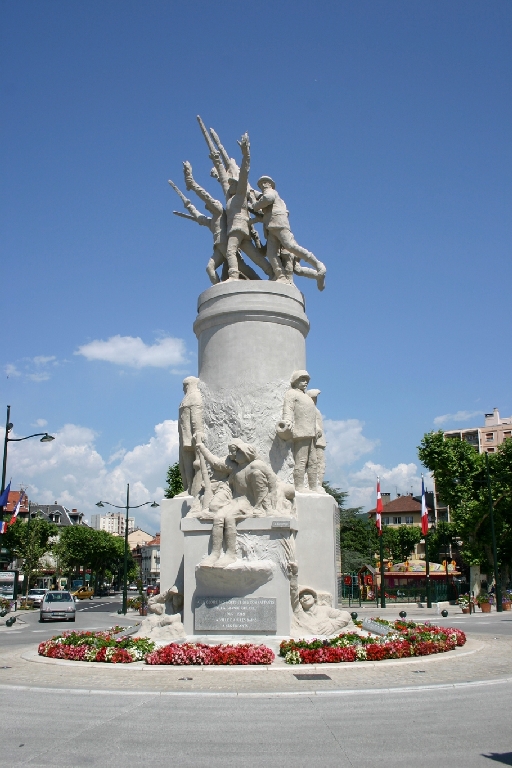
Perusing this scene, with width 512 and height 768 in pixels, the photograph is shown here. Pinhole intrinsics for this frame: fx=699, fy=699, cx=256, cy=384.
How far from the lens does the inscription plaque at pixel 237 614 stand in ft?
45.7

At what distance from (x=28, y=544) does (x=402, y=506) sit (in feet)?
199

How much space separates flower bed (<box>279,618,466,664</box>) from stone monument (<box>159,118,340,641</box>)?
111 cm

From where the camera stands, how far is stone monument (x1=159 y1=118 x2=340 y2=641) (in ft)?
46.6

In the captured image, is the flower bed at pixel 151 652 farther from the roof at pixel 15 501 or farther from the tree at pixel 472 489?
the roof at pixel 15 501

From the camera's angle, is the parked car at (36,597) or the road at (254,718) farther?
the parked car at (36,597)

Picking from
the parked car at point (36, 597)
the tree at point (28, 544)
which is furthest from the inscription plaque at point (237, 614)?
the tree at point (28, 544)

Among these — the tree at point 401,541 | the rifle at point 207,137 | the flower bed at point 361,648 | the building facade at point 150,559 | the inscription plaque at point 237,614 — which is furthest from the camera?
the building facade at point 150,559

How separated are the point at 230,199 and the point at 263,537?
977cm

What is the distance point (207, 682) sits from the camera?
10.9 m

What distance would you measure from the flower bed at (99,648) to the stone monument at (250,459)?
126 centimetres

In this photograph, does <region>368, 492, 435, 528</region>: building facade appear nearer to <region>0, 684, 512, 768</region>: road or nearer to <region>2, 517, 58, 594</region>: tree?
<region>2, 517, 58, 594</region>: tree

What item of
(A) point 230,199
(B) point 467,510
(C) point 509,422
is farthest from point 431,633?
(C) point 509,422

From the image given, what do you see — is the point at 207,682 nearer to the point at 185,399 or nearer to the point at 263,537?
the point at 263,537

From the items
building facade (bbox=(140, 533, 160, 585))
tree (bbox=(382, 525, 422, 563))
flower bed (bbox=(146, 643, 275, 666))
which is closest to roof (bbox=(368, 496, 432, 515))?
tree (bbox=(382, 525, 422, 563))
